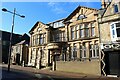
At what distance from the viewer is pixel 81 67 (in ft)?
82.0

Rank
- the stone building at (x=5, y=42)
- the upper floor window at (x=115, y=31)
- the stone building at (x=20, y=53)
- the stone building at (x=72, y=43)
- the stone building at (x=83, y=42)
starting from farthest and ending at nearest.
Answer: the stone building at (x=5, y=42), the stone building at (x=20, y=53), the stone building at (x=72, y=43), the stone building at (x=83, y=42), the upper floor window at (x=115, y=31)

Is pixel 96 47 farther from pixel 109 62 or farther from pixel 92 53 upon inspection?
pixel 109 62

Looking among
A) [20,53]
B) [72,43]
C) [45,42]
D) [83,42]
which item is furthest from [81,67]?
[20,53]

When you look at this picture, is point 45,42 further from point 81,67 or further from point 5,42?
point 5,42

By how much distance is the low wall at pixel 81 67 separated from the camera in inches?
920

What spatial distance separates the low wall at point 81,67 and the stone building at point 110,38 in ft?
3.04

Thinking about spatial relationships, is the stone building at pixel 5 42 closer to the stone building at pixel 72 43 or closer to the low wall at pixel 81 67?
the stone building at pixel 72 43

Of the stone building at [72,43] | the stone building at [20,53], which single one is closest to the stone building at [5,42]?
the stone building at [20,53]

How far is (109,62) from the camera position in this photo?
23.0m

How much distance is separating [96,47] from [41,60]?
12.7 meters

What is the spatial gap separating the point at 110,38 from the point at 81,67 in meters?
5.84

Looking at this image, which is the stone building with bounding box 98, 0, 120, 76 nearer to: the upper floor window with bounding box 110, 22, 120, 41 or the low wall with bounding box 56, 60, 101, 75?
the upper floor window with bounding box 110, 22, 120, 41

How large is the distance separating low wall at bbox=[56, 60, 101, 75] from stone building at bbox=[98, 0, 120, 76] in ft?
3.04

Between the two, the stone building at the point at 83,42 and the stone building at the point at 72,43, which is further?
the stone building at the point at 72,43
